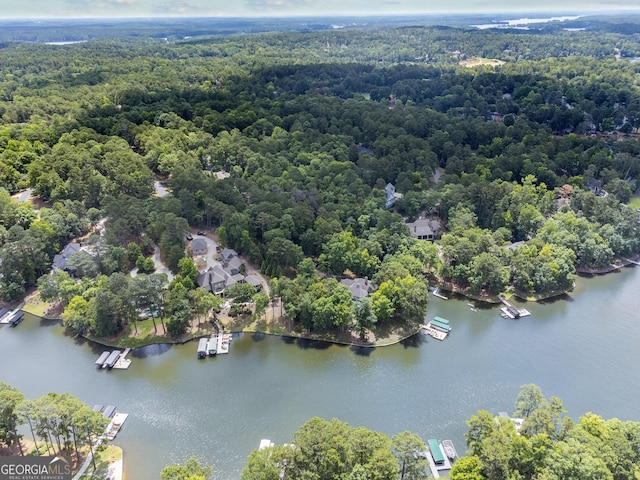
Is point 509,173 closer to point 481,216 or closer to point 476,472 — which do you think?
point 481,216

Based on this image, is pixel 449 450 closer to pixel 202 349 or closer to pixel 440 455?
pixel 440 455

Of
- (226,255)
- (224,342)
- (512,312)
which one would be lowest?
(512,312)

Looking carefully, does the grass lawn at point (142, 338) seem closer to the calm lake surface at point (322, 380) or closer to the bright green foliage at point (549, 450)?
the calm lake surface at point (322, 380)

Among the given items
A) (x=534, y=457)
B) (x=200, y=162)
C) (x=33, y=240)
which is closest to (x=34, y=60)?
(x=200, y=162)

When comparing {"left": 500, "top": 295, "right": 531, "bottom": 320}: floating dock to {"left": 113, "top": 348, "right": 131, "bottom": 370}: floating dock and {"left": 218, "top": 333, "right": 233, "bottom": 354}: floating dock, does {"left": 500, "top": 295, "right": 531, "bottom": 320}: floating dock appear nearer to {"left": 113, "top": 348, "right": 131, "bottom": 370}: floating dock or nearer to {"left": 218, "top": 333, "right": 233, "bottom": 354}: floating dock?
{"left": 218, "top": 333, "right": 233, "bottom": 354}: floating dock

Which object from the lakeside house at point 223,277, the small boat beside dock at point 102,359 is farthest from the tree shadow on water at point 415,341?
the small boat beside dock at point 102,359

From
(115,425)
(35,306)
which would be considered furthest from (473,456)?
(35,306)
